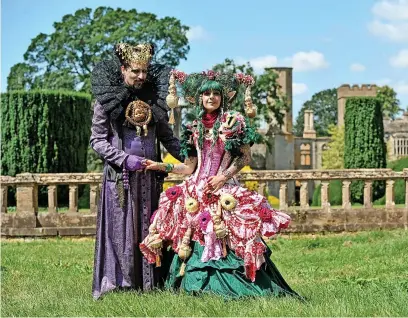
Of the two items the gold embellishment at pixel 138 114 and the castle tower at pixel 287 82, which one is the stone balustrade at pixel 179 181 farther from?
the castle tower at pixel 287 82

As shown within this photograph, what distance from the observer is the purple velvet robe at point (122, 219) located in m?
6.57

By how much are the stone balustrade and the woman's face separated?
7.05 meters

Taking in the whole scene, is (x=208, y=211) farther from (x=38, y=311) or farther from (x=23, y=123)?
(x=23, y=123)

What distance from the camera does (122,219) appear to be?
6.62 meters

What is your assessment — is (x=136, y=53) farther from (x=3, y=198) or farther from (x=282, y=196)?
(x=3, y=198)

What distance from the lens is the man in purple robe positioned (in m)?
6.58

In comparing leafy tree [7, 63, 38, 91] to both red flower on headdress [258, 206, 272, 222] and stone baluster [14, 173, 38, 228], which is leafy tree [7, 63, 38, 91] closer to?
stone baluster [14, 173, 38, 228]

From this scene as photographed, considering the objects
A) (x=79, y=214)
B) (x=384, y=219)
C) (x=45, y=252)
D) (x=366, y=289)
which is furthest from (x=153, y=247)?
(x=384, y=219)

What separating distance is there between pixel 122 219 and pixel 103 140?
70 cm

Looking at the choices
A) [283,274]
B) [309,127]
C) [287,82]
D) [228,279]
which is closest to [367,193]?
[283,274]

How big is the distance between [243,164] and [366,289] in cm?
167


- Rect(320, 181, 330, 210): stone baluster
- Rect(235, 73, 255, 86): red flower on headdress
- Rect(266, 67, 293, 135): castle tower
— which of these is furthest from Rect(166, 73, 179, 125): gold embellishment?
Rect(266, 67, 293, 135): castle tower

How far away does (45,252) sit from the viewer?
11430mm

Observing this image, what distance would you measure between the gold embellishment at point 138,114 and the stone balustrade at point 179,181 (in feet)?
22.3
